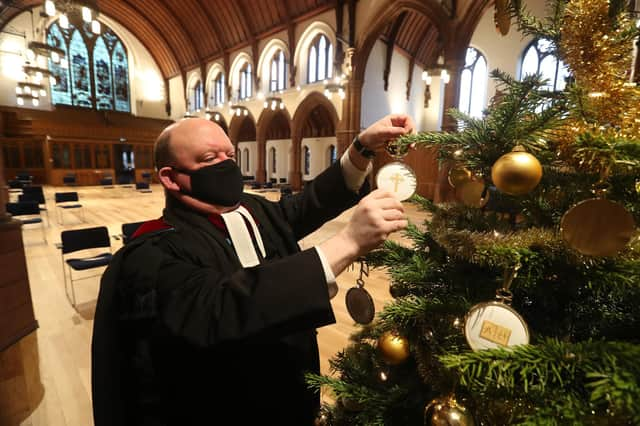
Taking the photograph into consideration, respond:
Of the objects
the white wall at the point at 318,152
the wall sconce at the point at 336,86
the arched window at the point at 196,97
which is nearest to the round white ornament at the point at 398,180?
the wall sconce at the point at 336,86

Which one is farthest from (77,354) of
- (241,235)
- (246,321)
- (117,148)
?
(117,148)

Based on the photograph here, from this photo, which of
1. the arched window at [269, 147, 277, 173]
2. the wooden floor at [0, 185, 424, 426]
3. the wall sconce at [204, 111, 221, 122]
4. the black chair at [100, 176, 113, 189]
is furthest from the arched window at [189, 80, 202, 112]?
the wooden floor at [0, 185, 424, 426]

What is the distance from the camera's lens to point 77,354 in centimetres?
264

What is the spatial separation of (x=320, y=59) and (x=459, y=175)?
1342 centimetres

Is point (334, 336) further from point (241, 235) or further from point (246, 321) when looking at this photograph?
point (246, 321)

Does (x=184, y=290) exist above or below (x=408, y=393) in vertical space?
above

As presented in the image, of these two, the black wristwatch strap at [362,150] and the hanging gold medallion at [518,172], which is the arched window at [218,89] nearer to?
the black wristwatch strap at [362,150]

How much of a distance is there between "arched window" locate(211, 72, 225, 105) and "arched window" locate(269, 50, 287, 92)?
455 centimetres

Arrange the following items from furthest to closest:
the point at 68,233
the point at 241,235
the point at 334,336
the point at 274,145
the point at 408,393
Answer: the point at 274,145, the point at 68,233, the point at 334,336, the point at 241,235, the point at 408,393

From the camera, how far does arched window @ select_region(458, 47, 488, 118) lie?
12844 mm

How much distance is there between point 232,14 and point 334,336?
53.8 ft

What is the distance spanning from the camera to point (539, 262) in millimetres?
595

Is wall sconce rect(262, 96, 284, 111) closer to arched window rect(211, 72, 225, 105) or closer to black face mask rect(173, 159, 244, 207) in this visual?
arched window rect(211, 72, 225, 105)

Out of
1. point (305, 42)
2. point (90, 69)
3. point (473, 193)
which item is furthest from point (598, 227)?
point (90, 69)
